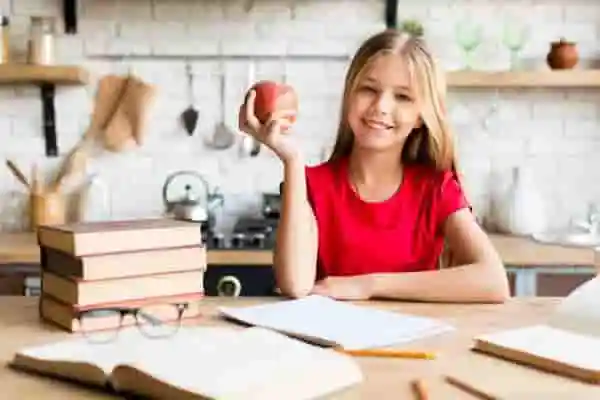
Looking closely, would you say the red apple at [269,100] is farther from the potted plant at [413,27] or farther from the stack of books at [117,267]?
the potted plant at [413,27]

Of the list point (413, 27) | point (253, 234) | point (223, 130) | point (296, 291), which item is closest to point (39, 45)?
point (223, 130)

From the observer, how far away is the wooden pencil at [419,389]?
1086 millimetres

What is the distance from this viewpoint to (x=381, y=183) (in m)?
2.11

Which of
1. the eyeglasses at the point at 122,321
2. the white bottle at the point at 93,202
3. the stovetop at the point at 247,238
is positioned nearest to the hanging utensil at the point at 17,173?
the white bottle at the point at 93,202

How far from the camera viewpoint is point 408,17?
3584 millimetres

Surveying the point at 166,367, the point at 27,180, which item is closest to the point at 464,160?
the point at 27,180

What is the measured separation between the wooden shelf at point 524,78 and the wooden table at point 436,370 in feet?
6.23

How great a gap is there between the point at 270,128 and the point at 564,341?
75 centimetres

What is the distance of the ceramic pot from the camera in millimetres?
3438

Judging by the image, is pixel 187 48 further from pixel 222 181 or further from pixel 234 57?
pixel 222 181

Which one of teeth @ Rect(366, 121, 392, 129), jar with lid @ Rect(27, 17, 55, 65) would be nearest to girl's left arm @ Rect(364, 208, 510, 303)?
teeth @ Rect(366, 121, 392, 129)

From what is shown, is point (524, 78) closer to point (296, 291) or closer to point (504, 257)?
point (504, 257)

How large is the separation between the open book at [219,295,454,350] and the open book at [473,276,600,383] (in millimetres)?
120

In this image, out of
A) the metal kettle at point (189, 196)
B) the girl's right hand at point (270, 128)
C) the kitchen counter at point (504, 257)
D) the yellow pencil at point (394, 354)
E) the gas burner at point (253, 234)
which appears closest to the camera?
the yellow pencil at point (394, 354)
